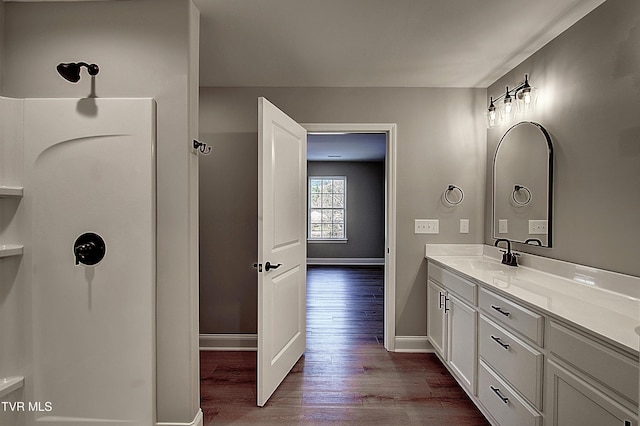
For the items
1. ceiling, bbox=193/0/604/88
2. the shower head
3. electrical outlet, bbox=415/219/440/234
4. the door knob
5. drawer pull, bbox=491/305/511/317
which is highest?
ceiling, bbox=193/0/604/88

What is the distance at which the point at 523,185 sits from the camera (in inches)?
107

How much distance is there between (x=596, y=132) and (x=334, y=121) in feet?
6.44

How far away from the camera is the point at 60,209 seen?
1956 mm

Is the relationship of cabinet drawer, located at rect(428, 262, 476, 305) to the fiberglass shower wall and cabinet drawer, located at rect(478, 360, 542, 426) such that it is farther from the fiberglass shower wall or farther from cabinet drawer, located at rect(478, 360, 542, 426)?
the fiberglass shower wall

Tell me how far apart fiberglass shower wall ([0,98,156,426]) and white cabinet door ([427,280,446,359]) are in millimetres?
2132

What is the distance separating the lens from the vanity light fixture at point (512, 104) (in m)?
2.60

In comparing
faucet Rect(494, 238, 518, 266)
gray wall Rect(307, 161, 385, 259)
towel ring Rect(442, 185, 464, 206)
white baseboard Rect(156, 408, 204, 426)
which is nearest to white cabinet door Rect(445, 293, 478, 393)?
faucet Rect(494, 238, 518, 266)

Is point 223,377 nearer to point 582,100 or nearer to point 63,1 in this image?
point 63,1

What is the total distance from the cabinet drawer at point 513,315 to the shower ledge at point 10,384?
2557 mm

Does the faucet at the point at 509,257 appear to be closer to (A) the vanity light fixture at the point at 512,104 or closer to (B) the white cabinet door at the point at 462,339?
(B) the white cabinet door at the point at 462,339

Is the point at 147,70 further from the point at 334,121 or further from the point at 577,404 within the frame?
the point at 577,404

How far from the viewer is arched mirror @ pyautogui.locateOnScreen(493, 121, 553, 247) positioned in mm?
2460

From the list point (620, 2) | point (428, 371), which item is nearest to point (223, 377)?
point (428, 371)

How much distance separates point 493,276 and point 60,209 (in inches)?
101
